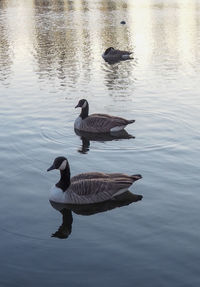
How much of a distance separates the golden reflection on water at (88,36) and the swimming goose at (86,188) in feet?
66.9

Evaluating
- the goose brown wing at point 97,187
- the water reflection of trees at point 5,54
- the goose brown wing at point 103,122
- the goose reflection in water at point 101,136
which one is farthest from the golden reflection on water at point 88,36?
the goose brown wing at point 97,187

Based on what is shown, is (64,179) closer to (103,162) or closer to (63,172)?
(63,172)

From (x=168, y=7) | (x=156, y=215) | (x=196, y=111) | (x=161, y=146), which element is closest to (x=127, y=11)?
(x=168, y=7)

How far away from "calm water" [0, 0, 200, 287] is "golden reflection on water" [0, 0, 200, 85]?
0.40 metres

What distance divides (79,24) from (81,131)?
50692 millimetres

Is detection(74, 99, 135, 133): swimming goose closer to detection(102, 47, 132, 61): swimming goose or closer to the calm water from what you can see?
the calm water

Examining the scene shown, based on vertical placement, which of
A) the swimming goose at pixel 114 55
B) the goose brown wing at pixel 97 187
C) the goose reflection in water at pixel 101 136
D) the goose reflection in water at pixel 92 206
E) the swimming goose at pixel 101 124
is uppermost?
the swimming goose at pixel 114 55

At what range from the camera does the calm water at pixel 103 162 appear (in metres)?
13.1

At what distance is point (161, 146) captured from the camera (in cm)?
2228

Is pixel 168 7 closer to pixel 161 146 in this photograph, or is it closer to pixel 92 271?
pixel 161 146

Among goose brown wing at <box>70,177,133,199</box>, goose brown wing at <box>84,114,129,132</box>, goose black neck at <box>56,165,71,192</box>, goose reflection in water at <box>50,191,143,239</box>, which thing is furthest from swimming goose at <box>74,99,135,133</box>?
goose black neck at <box>56,165,71,192</box>

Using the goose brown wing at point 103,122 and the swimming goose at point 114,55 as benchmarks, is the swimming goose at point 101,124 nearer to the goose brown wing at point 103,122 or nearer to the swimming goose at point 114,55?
the goose brown wing at point 103,122

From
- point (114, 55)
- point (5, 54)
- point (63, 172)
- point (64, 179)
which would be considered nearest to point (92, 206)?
point (64, 179)

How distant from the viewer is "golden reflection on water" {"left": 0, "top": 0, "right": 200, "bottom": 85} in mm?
44600
